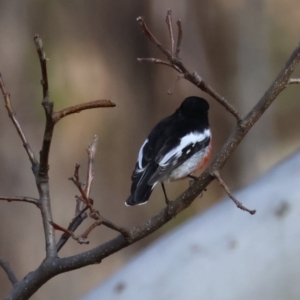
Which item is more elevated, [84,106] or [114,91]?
[84,106]

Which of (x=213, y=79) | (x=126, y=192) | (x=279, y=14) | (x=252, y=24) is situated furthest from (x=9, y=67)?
(x=279, y=14)

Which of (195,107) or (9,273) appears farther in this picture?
(195,107)

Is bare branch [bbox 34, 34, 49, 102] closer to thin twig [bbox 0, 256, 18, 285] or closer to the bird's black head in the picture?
thin twig [bbox 0, 256, 18, 285]

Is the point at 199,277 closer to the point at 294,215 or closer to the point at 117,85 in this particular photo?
the point at 294,215

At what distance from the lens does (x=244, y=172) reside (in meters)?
3.79

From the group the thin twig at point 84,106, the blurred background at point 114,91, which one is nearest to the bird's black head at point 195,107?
the thin twig at point 84,106

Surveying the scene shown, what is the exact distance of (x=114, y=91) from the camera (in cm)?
328

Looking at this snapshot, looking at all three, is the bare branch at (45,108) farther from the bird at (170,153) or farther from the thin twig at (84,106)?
the bird at (170,153)

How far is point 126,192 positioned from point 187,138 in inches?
84.7

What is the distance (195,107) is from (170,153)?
251 millimetres

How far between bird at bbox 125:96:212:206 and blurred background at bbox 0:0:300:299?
171 cm

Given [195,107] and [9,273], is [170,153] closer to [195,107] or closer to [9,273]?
[195,107]

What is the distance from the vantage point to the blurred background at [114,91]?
2.94 m

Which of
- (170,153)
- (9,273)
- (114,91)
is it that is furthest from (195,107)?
(114,91)
